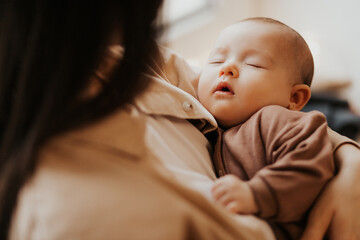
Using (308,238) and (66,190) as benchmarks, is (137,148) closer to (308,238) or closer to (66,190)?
(66,190)

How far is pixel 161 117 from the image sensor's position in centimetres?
75

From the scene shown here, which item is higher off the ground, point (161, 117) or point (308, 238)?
point (161, 117)

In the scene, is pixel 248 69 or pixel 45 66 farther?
pixel 248 69

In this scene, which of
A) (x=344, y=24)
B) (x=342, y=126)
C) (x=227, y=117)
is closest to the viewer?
(x=227, y=117)

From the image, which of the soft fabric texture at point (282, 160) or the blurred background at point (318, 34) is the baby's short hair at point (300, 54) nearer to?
the soft fabric texture at point (282, 160)

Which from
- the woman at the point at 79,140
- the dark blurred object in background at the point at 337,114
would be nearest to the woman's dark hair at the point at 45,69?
the woman at the point at 79,140

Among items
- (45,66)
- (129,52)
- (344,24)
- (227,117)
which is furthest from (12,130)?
(344,24)

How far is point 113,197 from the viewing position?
0.54m

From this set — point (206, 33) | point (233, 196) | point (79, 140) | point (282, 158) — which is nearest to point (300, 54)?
point (282, 158)

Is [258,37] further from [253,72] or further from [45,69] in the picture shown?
[45,69]

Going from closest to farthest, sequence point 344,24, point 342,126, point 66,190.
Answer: point 66,190 → point 342,126 → point 344,24

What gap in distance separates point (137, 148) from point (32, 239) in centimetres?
20

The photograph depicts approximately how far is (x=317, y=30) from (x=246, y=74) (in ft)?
9.14

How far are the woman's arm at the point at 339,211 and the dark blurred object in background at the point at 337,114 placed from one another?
1840 millimetres
